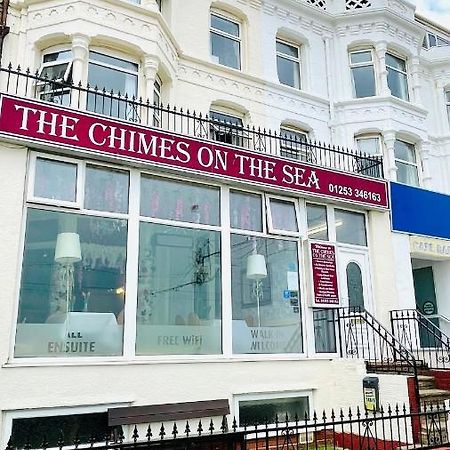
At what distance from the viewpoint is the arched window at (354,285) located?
10727mm

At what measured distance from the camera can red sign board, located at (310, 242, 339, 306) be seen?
9.71m

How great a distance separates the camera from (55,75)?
422 inches

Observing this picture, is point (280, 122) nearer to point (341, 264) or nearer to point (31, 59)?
point (341, 264)

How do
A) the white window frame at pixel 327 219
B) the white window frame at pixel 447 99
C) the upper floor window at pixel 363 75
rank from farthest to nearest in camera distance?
the white window frame at pixel 447 99, the upper floor window at pixel 363 75, the white window frame at pixel 327 219

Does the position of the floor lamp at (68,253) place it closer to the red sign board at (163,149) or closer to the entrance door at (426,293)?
the red sign board at (163,149)

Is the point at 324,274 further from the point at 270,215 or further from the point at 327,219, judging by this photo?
the point at 270,215

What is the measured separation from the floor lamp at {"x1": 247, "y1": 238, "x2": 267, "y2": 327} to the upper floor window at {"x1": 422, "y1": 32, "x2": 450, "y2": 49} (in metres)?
13.1

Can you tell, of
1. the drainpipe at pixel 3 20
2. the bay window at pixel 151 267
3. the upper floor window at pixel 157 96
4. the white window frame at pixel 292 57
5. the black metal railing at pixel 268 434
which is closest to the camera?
the black metal railing at pixel 268 434

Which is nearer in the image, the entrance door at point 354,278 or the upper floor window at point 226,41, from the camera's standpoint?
the entrance door at point 354,278

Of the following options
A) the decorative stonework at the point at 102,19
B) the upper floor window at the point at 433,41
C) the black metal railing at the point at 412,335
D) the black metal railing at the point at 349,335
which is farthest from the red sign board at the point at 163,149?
the upper floor window at the point at 433,41

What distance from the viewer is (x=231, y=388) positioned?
8078 mm

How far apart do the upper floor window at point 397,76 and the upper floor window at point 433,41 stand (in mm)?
2965

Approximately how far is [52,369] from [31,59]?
276 inches

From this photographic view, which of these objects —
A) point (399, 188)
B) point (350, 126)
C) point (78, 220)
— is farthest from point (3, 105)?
point (350, 126)
